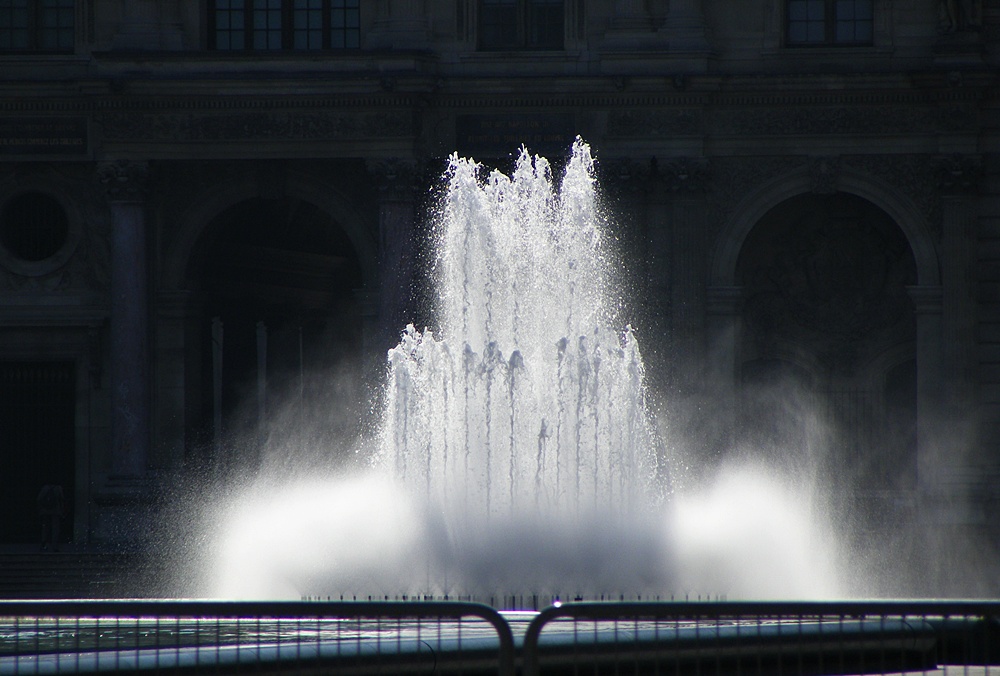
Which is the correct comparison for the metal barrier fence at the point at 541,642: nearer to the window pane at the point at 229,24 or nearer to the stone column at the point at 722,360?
the stone column at the point at 722,360

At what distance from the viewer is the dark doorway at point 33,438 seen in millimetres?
36375

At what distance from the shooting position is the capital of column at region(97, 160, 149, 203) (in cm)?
3522

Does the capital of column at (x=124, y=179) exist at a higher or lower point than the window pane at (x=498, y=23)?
lower

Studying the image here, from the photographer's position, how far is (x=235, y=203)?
3634 cm

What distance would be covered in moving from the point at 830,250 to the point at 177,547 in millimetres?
14061

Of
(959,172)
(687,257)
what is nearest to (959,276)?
(959,172)

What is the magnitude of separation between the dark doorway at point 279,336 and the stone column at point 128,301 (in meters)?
1.84

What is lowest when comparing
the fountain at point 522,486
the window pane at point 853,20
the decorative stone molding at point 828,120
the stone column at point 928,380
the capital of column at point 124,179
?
the fountain at point 522,486

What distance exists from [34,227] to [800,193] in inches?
589

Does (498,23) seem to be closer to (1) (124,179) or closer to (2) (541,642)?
(1) (124,179)

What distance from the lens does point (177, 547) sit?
3162cm

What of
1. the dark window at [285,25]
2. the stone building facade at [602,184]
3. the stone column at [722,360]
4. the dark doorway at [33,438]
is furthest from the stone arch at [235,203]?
the stone column at [722,360]

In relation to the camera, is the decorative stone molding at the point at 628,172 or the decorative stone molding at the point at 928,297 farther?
the decorative stone molding at the point at 628,172

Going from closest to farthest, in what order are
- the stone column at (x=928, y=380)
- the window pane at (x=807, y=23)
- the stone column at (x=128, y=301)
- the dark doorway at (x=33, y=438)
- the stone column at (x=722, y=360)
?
the stone column at (x=928, y=380), the stone column at (x=722, y=360), the stone column at (x=128, y=301), the window pane at (x=807, y=23), the dark doorway at (x=33, y=438)
